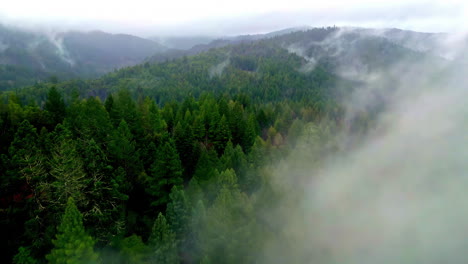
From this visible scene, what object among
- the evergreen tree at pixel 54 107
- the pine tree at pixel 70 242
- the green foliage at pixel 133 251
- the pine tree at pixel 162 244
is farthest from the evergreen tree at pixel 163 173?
the evergreen tree at pixel 54 107

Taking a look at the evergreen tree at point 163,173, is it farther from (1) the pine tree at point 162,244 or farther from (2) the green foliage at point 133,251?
(1) the pine tree at point 162,244

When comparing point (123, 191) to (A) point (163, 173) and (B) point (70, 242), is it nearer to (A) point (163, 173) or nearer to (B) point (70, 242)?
(A) point (163, 173)

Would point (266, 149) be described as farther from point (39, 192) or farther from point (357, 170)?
point (39, 192)

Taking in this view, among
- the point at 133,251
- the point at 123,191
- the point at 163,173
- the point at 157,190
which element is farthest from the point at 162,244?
the point at 163,173

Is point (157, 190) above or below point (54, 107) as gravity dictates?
below

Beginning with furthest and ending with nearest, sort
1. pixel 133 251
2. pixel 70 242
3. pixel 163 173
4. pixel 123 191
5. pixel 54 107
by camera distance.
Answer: pixel 54 107
pixel 163 173
pixel 123 191
pixel 133 251
pixel 70 242

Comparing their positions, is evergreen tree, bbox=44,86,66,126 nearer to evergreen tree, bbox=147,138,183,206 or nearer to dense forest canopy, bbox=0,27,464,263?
dense forest canopy, bbox=0,27,464,263

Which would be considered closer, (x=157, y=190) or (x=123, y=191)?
(x=123, y=191)

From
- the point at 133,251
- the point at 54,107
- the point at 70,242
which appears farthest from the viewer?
the point at 54,107
